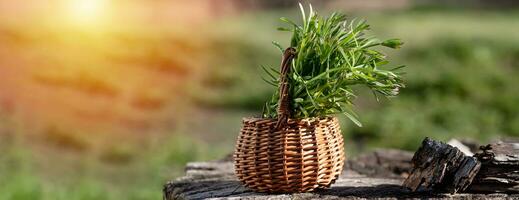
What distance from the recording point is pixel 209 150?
10180 mm

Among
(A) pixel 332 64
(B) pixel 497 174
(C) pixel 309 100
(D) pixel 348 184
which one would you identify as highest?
(A) pixel 332 64

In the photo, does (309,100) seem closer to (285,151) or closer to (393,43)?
(285,151)

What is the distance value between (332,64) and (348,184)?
96 centimetres

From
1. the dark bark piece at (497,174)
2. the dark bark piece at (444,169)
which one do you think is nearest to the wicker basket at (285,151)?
the dark bark piece at (444,169)

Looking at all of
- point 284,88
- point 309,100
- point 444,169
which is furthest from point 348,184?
point 284,88

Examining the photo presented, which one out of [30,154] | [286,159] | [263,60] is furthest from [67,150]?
[286,159]

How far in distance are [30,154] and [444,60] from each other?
6808mm

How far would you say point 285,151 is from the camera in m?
4.72

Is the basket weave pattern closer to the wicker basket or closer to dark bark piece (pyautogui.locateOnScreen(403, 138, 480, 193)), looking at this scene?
the wicker basket

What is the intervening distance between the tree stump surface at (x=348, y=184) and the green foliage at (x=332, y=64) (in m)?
0.49

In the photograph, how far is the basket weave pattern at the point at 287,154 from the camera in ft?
15.5

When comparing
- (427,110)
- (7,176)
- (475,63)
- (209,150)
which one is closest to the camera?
(7,176)

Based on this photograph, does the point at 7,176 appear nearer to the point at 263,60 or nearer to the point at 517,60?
the point at 263,60

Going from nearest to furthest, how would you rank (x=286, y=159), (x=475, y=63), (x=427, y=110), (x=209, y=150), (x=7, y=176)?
(x=286, y=159) → (x=7, y=176) → (x=209, y=150) → (x=427, y=110) → (x=475, y=63)
